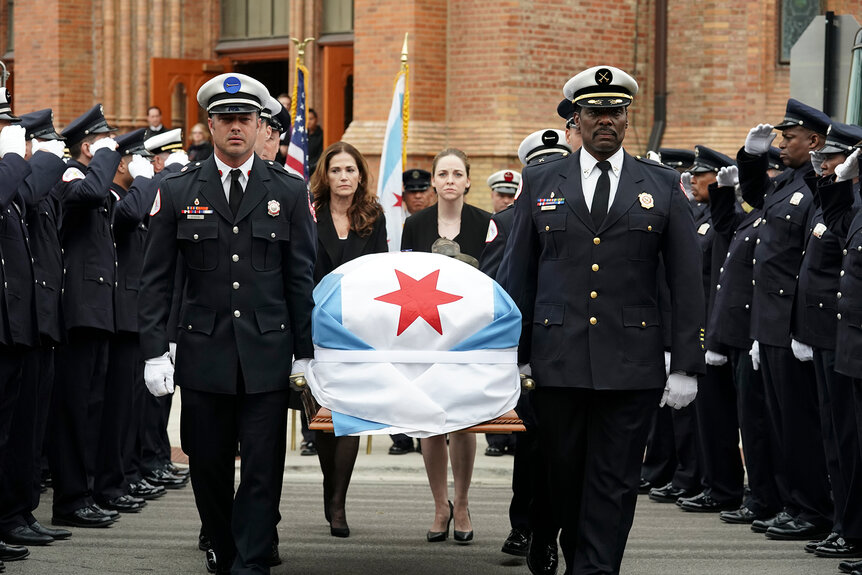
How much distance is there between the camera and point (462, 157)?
8375mm

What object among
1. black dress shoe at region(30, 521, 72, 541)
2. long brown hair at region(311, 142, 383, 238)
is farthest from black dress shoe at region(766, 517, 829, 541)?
black dress shoe at region(30, 521, 72, 541)

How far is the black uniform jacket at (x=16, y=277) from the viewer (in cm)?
671

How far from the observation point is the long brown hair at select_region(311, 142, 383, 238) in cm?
784

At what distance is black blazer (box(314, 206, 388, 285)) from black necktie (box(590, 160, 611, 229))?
2.23m

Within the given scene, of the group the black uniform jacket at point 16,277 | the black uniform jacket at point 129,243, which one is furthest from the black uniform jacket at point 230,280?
the black uniform jacket at point 129,243

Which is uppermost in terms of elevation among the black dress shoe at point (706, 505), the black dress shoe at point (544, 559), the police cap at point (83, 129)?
the police cap at point (83, 129)

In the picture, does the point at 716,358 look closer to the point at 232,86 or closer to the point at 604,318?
the point at 604,318

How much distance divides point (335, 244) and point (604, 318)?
99.0 inches

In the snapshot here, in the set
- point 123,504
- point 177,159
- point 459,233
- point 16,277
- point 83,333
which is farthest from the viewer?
point 177,159

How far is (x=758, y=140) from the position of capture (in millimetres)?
8039

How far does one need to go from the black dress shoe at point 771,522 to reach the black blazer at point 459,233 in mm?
2301

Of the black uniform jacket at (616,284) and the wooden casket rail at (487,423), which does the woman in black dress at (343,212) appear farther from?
the black uniform jacket at (616,284)

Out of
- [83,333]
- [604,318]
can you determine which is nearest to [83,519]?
[83,333]

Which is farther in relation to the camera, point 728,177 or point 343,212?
point 728,177
